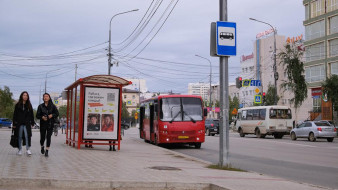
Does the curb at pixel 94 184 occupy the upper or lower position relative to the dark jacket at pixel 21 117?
lower

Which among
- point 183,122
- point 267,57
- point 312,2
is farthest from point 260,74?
point 183,122

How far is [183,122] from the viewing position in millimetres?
21875

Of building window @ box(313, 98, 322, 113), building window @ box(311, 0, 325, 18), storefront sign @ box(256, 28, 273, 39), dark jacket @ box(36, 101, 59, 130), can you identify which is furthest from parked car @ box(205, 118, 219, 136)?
storefront sign @ box(256, 28, 273, 39)

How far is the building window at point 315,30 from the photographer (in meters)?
54.6

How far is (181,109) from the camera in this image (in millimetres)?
22219

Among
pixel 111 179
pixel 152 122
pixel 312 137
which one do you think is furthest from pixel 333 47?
pixel 111 179

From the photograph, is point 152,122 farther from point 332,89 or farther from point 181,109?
point 332,89

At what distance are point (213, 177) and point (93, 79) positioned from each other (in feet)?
27.5

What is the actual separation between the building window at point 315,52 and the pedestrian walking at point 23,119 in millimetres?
48211

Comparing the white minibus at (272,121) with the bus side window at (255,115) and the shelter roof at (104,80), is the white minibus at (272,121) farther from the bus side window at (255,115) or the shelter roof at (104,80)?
the shelter roof at (104,80)

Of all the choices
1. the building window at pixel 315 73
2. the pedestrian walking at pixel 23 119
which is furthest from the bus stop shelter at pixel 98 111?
the building window at pixel 315 73

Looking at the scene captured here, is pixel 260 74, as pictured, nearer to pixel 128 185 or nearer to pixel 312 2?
pixel 312 2

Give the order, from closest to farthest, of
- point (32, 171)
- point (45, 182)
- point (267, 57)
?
point (45, 182) → point (32, 171) → point (267, 57)

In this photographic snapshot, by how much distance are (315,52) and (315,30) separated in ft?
9.59
